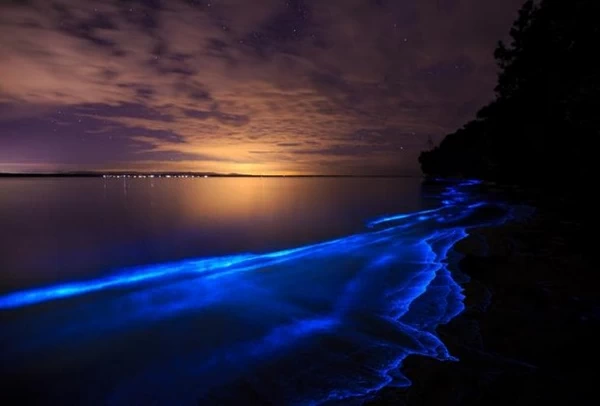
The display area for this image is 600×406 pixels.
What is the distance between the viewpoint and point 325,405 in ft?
13.9

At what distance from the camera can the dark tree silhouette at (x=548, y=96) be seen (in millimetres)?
16297

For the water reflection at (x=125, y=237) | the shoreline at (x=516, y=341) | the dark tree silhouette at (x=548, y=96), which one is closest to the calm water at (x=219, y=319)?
the water reflection at (x=125, y=237)

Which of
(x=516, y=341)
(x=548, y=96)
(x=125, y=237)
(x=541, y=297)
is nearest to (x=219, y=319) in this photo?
(x=516, y=341)

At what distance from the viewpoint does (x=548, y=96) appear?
27781mm

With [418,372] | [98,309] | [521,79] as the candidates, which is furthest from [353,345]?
[521,79]

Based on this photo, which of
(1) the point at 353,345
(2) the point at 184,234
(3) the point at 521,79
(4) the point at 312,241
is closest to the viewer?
(1) the point at 353,345

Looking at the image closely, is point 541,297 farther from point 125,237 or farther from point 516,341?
point 125,237

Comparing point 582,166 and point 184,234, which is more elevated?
point 582,166

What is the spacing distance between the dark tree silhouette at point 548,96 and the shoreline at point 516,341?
10566 millimetres

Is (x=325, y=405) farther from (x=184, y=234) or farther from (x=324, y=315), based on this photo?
(x=184, y=234)

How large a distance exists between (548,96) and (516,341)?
29464mm

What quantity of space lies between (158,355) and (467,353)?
496 centimetres

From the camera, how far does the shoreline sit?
4.30 meters

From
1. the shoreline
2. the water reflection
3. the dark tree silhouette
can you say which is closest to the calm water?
the water reflection
